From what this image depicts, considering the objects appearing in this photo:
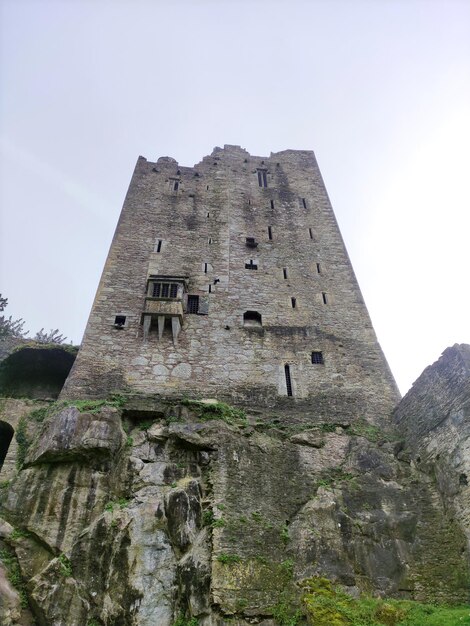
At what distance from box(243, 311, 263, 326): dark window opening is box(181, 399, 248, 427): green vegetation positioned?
4.41m

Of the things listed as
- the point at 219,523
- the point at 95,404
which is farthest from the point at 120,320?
the point at 219,523

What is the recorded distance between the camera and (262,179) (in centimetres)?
2672

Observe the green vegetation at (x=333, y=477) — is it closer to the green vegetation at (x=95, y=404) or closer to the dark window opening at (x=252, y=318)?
the green vegetation at (x=95, y=404)

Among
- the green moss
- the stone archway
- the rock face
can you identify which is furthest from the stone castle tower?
the green moss

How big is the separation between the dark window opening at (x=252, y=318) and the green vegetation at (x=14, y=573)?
10469 mm

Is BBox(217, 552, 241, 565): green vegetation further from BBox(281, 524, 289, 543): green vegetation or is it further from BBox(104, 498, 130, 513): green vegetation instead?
BBox(104, 498, 130, 513): green vegetation

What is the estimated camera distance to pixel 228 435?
13789 millimetres

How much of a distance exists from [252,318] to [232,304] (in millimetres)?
978

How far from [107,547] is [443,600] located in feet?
24.9

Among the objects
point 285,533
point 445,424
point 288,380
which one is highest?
point 288,380

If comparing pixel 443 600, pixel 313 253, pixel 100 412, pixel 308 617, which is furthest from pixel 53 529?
pixel 313 253

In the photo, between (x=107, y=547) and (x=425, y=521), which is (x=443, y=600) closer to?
(x=425, y=521)

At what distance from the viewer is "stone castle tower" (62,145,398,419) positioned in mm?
16297

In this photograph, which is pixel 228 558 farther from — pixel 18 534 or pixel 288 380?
pixel 288 380
